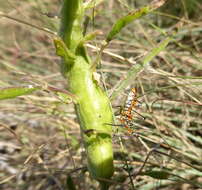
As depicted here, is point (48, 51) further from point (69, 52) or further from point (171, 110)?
point (69, 52)

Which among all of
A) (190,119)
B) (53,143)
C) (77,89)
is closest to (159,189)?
(190,119)

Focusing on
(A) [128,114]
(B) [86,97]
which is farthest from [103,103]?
(A) [128,114]

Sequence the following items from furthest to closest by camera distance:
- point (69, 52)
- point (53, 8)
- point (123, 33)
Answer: point (53, 8) → point (123, 33) → point (69, 52)

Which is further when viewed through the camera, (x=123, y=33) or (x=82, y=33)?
(x=123, y=33)

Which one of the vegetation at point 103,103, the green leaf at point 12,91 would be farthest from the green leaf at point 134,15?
the green leaf at point 12,91

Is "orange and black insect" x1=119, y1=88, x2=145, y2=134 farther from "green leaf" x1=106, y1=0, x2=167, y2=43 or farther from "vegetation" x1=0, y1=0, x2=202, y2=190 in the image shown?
"green leaf" x1=106, y1=0, x2=167, y2=43

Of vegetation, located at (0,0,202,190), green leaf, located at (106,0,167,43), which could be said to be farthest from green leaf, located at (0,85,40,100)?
green leaf, located at (106,0,167,43)

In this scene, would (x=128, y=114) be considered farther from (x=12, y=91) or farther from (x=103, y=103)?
(x=12, y=91)

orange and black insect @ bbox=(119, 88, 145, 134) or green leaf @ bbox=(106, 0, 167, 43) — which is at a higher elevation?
green leaf @ bbox=(106, 0, 167, 43)
